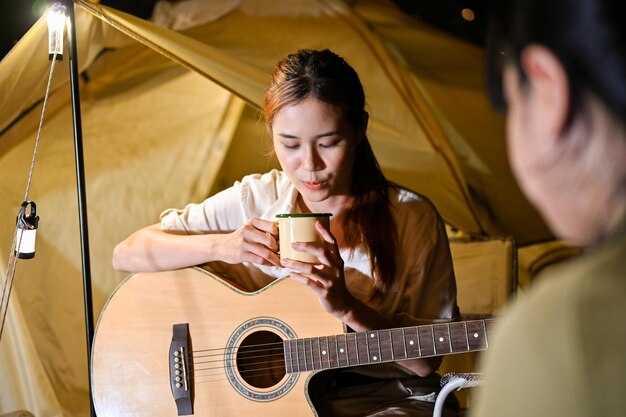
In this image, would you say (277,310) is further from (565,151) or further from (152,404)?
(565,151)

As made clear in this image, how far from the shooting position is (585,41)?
1.85 ft

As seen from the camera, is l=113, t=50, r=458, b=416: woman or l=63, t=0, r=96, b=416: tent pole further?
l=63, t=0, r=96, b=416: tent pole

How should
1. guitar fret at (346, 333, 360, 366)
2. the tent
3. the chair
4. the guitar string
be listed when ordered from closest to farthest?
the chair
guitar fret at (346, 333, 360, 366)
the guitar string
the tent

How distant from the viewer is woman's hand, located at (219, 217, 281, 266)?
5.81 feet

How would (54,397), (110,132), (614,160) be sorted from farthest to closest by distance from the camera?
(110,132)
(54,397)
(614,160)

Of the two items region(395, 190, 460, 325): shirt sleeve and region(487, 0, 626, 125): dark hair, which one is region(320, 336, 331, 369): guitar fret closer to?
region(395, 190, 460, 325): shirt sleeve

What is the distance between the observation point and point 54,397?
2.43m

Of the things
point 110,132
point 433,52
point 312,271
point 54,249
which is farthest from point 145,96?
point 312,271

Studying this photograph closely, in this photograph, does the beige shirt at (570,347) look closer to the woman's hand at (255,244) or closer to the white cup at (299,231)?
the white cup at (299,231)

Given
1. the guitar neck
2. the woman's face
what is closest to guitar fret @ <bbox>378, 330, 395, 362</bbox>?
the guitar neck

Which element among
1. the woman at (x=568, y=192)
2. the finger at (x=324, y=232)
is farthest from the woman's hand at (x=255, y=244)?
the woman at (x=568, y=192)

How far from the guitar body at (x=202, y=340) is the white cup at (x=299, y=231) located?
170mm

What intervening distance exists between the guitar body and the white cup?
0.56ft

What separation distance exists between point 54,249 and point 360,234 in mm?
1129
